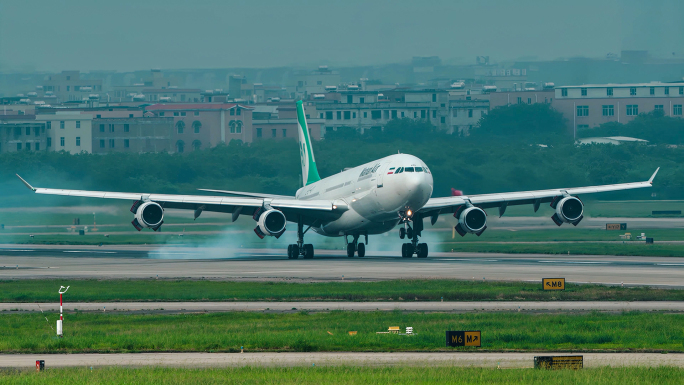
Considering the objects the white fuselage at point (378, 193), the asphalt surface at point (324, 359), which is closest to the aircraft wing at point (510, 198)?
the white fuselage at point (378, 193)

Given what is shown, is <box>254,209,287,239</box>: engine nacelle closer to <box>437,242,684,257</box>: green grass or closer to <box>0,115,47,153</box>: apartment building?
<box>437,242,684,257</box>: green grass

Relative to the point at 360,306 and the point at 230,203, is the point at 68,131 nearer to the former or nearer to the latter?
the point at 230,203

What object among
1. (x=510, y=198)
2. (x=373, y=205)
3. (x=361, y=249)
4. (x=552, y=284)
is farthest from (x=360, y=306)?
(x=361, y=249)

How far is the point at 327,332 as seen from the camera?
96.6ft

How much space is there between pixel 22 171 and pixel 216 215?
1411 inches

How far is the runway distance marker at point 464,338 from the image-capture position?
86.9 ft

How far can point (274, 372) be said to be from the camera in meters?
22.6

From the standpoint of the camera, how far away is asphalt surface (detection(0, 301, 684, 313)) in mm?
35844

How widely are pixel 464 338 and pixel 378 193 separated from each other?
35.8m

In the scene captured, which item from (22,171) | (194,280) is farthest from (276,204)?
(22,171)

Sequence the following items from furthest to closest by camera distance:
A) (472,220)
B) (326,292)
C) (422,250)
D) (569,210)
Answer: (422,250)
(569,210)
(472,220)
(326,292)

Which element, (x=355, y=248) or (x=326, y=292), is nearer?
(x=326, y=292)

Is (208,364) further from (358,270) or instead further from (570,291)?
(358,270)

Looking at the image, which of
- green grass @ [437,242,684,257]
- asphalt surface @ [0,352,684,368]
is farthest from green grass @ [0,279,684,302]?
green grass @ [437,242,684,257]
